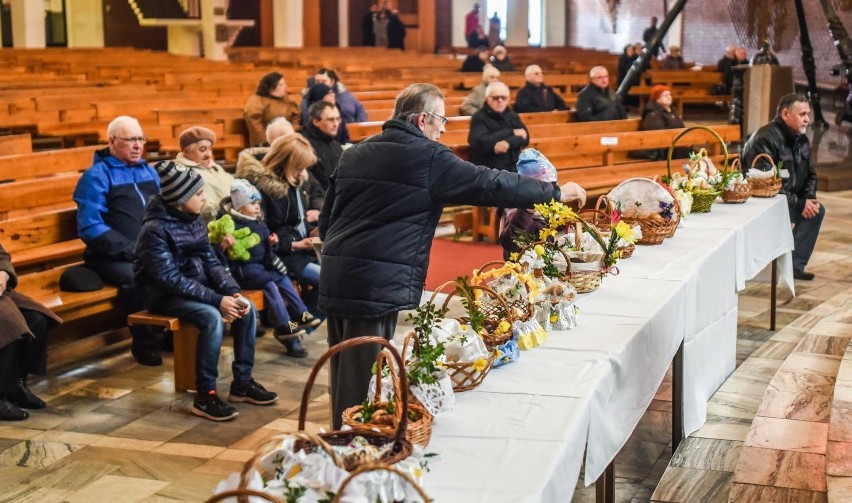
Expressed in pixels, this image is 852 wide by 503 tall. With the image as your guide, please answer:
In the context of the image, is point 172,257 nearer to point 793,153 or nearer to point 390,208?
point 390,208

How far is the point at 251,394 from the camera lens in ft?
17.0

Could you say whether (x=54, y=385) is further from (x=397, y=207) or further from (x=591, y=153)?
(x=591, y=153)

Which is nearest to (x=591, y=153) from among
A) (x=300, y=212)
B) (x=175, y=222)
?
(x=300, y=212)

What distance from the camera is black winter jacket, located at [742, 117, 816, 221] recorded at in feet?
23.7

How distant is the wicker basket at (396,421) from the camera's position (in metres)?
2.45

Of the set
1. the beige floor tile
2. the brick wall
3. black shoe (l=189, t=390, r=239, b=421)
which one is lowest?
black shoe (l=189, t=390, r=239, b=421)


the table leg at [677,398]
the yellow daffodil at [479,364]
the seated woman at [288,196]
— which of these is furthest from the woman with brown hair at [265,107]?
the yellow daffodil at [479,364]

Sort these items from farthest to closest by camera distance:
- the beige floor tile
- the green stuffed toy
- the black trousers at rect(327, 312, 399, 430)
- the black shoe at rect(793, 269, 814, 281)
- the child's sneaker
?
the black shoe at rect(793, 269, 814, 281) → the child's sneaker → the green stuffed toy → the beige floor tile → the black trousers at rect(327, 312, 399, 430)

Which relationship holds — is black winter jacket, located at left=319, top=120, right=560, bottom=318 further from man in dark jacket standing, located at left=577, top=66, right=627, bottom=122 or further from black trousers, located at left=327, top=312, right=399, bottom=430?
man in dark jacket standing, located at left=577, top=66, right=627, bottom=122

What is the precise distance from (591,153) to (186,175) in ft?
19.8

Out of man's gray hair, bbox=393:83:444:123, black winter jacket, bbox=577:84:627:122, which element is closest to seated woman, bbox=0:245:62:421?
man's gray hair, bbox=393:83:444:123

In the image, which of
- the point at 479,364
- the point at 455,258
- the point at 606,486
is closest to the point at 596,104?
the point at 455,258

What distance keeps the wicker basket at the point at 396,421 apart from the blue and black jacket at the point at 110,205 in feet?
11.1

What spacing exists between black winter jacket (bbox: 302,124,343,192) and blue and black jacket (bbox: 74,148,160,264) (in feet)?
4.82
